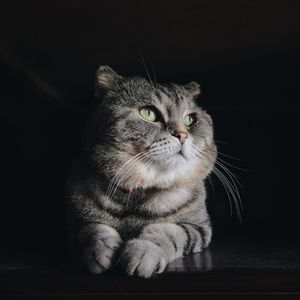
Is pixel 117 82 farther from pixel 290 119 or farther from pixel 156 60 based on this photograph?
pixel 290 119

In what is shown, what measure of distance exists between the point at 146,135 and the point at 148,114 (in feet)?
0.25

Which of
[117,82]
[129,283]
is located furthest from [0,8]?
[129,283]

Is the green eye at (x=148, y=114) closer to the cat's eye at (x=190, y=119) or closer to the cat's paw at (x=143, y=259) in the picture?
the cat's eye at (x=190, y=119)

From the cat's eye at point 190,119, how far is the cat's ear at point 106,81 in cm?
17

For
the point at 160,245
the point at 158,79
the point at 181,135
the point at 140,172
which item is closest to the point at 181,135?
the point at 181,135

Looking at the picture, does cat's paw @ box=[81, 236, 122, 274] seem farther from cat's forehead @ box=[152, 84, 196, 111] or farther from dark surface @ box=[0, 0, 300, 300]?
cat's forehead @ box=[152, 84, 196, 111]

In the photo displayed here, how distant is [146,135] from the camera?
35.6 inches

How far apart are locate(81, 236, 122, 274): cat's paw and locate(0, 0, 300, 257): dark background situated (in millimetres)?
161

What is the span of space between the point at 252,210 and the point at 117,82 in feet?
1.87

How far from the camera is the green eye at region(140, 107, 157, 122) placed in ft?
3.15

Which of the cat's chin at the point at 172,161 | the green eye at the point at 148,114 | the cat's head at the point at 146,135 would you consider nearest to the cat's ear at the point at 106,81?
the cat's head at the point at 146,135

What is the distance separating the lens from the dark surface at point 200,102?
77 centimetres

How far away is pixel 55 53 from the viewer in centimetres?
105

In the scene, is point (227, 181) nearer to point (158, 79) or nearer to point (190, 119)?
point (190, 119)
